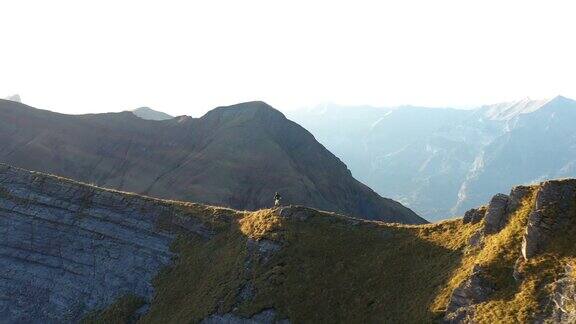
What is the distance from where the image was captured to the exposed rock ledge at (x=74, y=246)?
52.8 metres

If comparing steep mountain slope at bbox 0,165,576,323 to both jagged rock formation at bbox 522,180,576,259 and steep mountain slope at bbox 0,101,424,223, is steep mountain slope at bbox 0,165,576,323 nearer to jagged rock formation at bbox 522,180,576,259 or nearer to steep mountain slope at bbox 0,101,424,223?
jagged rock formation at bbox 522,180,576,259

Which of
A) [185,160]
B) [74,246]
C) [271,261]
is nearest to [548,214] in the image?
[271,261]

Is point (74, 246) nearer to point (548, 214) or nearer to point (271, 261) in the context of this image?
point (271, 261)

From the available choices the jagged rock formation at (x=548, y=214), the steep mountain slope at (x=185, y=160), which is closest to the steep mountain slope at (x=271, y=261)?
the jagged rock formation at (x=548, y=214)

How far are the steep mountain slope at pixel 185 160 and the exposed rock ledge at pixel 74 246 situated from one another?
269ft

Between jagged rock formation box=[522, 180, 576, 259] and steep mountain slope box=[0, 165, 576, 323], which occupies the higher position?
jagged rock formation box=[522, 180, 576, 259]

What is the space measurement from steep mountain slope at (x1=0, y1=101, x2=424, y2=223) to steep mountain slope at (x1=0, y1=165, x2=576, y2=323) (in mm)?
83877

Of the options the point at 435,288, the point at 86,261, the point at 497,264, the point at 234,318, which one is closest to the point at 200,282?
the point at 234,318

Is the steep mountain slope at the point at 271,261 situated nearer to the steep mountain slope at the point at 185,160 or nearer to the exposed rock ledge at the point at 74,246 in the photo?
the exposed rock ledge at the point at 74,246

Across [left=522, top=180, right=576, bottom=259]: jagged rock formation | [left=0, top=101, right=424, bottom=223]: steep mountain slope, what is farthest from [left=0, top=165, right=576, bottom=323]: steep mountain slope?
[left=0, top=101, right=424, bottom=223]: steep mountain slope

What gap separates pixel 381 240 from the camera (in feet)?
146

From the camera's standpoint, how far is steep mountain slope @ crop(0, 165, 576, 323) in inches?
1238

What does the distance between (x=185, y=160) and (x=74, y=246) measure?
378ft

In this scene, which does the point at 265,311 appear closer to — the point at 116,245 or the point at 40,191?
the point at 116,245
